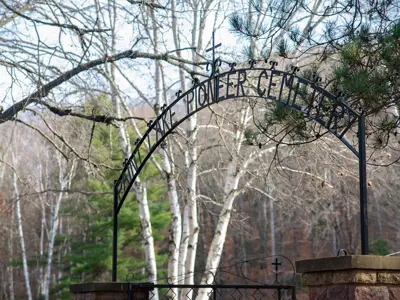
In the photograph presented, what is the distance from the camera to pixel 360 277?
14.3ft

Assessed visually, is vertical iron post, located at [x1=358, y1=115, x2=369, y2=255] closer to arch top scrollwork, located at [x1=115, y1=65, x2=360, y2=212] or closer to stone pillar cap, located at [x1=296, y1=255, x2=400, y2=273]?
arch top scrollwork, located at [x1=115, y1=65, x2=360, y2=212]

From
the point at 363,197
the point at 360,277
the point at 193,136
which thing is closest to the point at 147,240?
the point at 193,136

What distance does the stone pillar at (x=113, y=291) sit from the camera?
6527 millimetres

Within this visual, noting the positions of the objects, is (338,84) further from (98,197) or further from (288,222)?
(288,222)

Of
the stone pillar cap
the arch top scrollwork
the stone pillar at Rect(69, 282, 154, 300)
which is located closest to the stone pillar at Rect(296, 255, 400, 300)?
the stone pillar cap

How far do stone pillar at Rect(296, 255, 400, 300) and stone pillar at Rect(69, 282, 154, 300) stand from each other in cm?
237

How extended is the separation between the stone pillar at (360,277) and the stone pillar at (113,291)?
93.4 inches

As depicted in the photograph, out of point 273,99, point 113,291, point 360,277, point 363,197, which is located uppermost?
point 273,99

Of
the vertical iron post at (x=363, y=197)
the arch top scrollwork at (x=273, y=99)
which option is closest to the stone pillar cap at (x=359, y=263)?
the vertical iron post at (x=363, y=197)

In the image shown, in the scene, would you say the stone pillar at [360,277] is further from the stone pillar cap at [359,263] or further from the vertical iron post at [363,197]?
the vertical iron post at [363,197]

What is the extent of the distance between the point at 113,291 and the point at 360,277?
287 cm

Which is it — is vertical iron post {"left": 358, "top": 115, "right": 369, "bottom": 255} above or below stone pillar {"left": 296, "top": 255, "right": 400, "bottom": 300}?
above

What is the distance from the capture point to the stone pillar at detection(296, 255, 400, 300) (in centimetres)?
434

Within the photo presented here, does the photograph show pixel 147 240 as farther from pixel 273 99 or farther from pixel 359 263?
pixel 359 263
